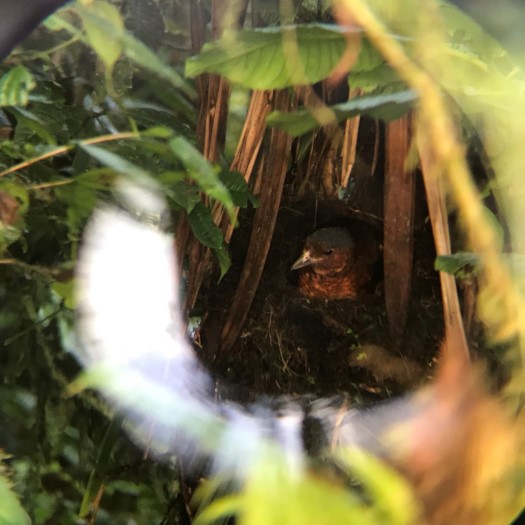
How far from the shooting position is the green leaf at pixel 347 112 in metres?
0.39

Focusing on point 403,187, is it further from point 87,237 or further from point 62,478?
point 62,478

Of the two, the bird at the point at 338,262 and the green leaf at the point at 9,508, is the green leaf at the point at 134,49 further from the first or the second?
the green leaf at the point at 9,508

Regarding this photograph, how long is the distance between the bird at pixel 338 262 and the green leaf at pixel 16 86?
29 centimetres

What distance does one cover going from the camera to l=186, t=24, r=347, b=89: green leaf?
0.38 m

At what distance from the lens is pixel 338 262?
26.2 inches

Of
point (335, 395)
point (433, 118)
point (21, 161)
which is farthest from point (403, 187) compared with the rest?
point (21, 161)

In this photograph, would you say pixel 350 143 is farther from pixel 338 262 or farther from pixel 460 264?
pixel 338 262

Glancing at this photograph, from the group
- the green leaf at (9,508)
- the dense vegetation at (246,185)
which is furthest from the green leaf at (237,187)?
the green leaf at (9,508)

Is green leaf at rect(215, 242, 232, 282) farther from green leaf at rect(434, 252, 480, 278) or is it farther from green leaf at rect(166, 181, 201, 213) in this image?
green leaf at rect(434, 252, 480, 278)

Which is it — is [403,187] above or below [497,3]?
below

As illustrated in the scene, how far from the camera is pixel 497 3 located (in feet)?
1.22

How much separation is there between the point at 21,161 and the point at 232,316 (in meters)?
0.22

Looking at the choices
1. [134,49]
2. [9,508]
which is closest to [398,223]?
[134,49]

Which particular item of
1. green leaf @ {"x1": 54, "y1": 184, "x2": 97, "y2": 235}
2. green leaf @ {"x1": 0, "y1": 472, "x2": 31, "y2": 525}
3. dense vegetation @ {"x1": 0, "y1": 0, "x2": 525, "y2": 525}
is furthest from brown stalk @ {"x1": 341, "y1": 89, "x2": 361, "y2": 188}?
green leaf @ {"x1": 0, "y1": 472, "x2": 31, "y2": 525}
